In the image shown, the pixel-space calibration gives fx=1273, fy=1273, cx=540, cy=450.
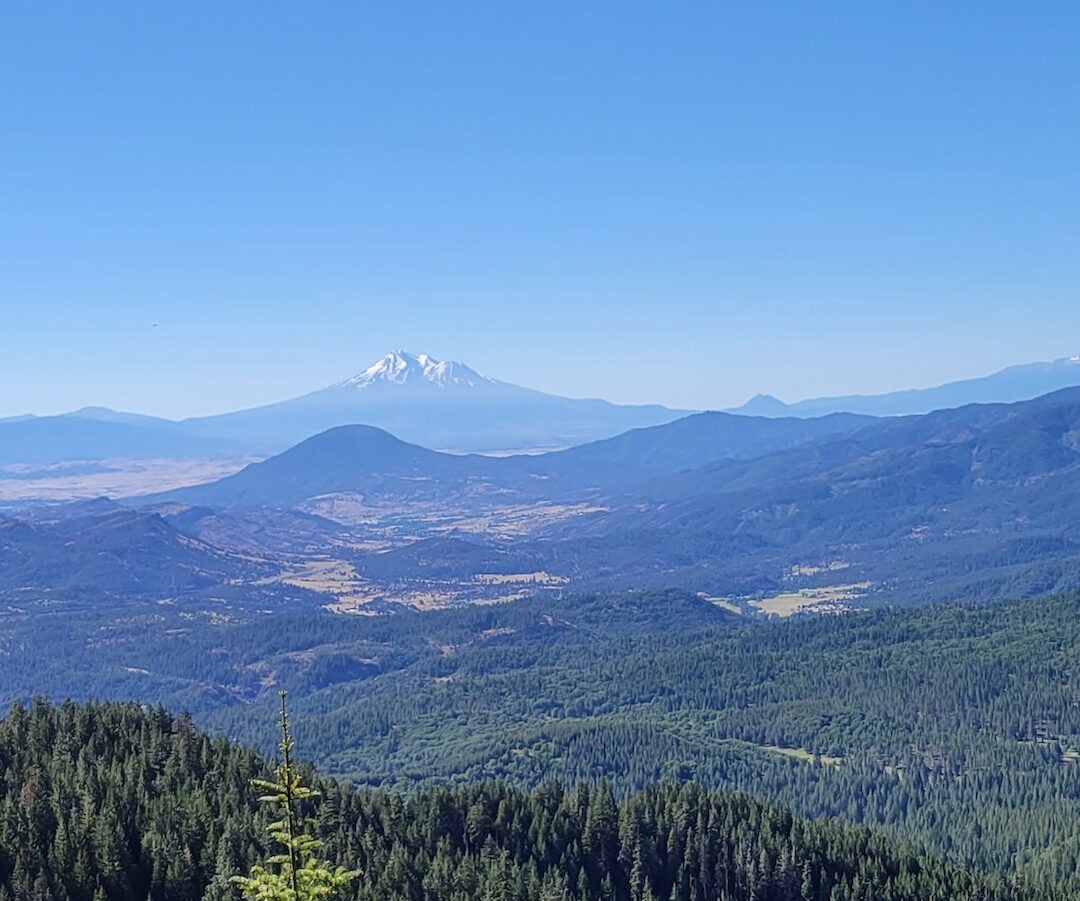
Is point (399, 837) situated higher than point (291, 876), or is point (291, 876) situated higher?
point (291, 876)

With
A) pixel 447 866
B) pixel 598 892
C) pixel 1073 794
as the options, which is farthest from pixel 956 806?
pixel 447 866

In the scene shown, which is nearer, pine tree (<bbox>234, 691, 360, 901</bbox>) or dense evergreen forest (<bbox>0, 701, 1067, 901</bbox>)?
pine tree (<bbox>234, 691, 360, 901</bbox>)

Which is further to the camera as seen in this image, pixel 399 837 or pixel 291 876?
pixel 399 837

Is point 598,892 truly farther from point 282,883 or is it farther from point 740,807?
point 282,883

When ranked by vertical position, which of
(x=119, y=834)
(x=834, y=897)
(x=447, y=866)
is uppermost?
(x=119, y=834)

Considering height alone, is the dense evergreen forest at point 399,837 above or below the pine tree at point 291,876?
below

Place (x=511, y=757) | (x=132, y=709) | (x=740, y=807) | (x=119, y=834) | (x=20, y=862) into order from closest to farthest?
(x=20, y=862)
(x=119, y=834)
(x=132, y=709)
(x=740, y=807)
(x=511, y=757)

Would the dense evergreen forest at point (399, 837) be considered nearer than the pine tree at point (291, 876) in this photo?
No

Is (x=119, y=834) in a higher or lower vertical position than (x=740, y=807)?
higher
